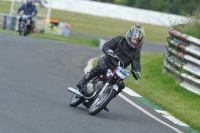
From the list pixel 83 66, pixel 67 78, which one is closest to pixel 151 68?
pixel 83 66

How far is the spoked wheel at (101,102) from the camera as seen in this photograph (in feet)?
35.9

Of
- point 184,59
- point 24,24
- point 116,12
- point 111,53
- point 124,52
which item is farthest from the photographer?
point 116,12

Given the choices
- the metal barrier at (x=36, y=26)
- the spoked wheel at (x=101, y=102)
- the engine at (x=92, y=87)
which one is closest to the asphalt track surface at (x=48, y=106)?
the spoked wheel at (x=101, y=102)

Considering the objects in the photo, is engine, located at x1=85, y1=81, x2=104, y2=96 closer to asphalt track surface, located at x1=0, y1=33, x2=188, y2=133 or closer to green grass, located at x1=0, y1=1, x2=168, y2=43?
asphalt track surface, located at x1=0, y1=33, x2=188, y2=133

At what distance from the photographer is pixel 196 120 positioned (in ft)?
39.6

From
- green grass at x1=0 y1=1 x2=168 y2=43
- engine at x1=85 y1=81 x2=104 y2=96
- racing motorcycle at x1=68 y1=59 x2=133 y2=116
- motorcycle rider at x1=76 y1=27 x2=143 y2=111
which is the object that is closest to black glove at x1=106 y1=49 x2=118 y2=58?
motorcycle rider at x1=76 y1=27 x2=143 y2=111

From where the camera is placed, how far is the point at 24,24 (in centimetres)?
2984

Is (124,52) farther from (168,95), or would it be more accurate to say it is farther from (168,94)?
(168,94)

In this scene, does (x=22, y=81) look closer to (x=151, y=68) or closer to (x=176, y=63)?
(x=176, y=63)

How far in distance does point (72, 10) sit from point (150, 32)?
600 centimetres

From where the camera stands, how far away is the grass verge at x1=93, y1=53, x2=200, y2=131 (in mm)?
12684

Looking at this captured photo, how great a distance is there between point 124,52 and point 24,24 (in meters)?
18.8

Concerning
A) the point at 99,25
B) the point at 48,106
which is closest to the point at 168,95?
the point at 48,106

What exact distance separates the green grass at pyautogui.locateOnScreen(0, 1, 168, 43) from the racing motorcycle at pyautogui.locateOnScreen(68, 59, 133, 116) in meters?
32.1
